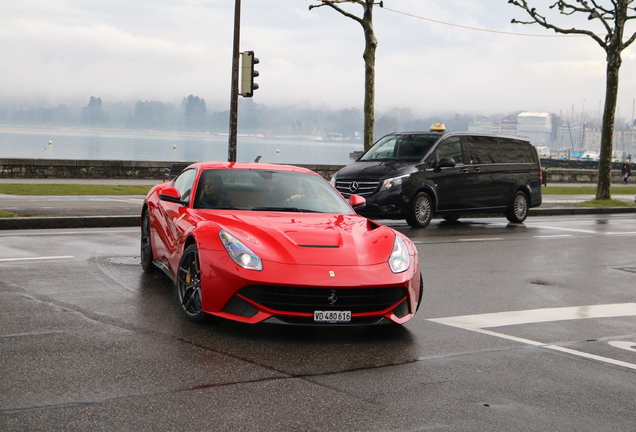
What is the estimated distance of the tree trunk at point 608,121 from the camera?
27156 millimetres

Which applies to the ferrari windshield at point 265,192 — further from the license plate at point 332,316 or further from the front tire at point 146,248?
the license plate at point 332,316

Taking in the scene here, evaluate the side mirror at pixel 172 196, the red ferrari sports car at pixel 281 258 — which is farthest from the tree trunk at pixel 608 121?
the side mirror at pixel 172 196

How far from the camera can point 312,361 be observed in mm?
5797

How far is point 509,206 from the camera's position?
61.4ft

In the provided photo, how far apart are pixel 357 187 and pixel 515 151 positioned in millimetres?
4453

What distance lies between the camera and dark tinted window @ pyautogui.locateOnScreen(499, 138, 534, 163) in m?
18.8

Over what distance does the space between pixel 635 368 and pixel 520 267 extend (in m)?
5.29

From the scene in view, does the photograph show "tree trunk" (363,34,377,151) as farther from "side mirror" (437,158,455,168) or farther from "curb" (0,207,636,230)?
"curb" (0,207,636,230)

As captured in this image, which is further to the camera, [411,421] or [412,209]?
[412,209]

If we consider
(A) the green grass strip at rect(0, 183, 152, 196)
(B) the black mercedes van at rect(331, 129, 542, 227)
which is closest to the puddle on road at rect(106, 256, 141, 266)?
(B) the black mercedes van at rect(331, 129, 542, 227)

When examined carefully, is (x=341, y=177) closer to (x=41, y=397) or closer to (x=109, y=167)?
(x=41, y=397)

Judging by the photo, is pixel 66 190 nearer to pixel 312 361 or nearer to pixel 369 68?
pixel 369 68

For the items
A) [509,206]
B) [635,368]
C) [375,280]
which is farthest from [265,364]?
[509,206]

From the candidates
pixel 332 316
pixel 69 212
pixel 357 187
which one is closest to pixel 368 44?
pixel 357 187
